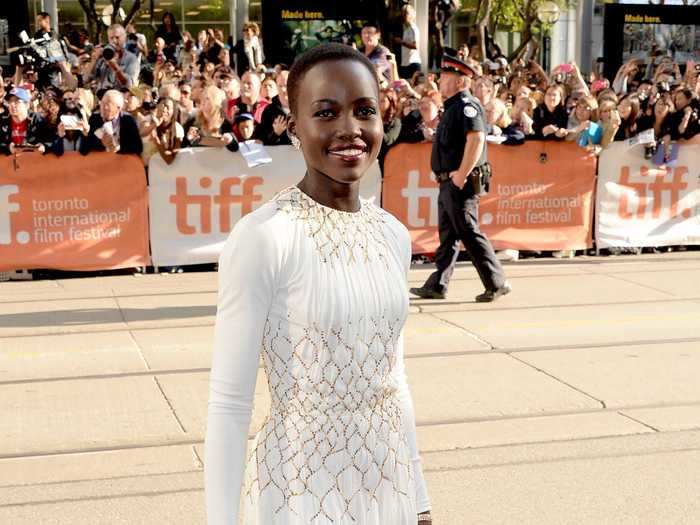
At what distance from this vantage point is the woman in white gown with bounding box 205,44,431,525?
234cm

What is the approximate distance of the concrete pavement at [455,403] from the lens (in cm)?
526

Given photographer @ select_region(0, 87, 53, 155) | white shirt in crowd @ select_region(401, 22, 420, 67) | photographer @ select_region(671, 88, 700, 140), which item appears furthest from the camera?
white shirt in crowd @ select_region(401, 22, 420, 67)

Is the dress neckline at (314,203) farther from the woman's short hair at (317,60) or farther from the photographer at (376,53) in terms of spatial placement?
the photographer at (376,53)

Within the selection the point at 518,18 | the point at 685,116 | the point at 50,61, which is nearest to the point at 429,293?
the point at 685,116

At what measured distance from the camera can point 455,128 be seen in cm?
976

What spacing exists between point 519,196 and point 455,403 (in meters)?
6.27

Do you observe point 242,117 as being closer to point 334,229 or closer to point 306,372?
point 334,229

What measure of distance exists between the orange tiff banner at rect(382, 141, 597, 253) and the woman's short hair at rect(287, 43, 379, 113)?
9.86m

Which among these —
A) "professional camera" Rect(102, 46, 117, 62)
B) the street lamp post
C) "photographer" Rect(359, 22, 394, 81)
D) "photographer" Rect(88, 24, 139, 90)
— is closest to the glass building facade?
the street lamp post

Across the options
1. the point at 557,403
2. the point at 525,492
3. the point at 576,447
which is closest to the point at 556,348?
the point at 557,403

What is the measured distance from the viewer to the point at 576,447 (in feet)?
19.7

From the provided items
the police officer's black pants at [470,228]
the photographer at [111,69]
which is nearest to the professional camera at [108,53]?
the photographer at [111,69]

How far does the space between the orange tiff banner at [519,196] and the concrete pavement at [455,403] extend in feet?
6.21

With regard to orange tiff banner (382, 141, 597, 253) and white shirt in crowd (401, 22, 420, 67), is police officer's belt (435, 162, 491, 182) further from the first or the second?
white shirt in crowd (401, 22, 420, 67)
